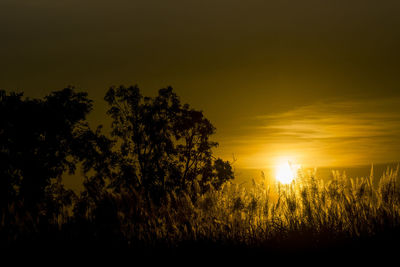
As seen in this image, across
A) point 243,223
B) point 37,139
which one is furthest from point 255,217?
point 37,139

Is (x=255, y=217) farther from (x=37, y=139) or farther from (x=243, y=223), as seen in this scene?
(x=37, y=139)

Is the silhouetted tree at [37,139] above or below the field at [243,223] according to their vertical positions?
above

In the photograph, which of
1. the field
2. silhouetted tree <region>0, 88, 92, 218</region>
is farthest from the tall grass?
silhouetted tree <region>0, 88, 92, 218</region>

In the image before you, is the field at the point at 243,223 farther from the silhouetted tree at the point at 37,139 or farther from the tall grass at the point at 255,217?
the silhouetted tree at the point at 37,139

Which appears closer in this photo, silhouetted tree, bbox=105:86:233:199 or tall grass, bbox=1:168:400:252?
tall grass, bbox=1:168:400:252

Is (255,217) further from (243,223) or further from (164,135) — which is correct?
(164,135)

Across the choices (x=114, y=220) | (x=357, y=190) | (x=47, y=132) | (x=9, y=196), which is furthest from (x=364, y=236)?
(x=47, y=132)

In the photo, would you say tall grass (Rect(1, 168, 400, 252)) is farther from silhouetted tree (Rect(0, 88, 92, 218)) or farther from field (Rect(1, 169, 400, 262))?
silhouetted tree (Rect(0, 88, 92, 218))

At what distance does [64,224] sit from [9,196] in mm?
13038

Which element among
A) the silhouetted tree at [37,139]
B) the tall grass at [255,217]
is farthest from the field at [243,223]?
the silhouetted tree at [37,139]

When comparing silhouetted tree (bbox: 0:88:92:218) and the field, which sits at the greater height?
silhouetted tree (bbox: 0:88:92:218)

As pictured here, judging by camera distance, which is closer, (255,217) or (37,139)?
(255,217)

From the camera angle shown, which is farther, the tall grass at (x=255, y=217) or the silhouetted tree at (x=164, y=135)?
the silhouetted tree at (x=164, y=135)

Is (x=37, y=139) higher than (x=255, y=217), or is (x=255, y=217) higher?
(x=37, y=139)
